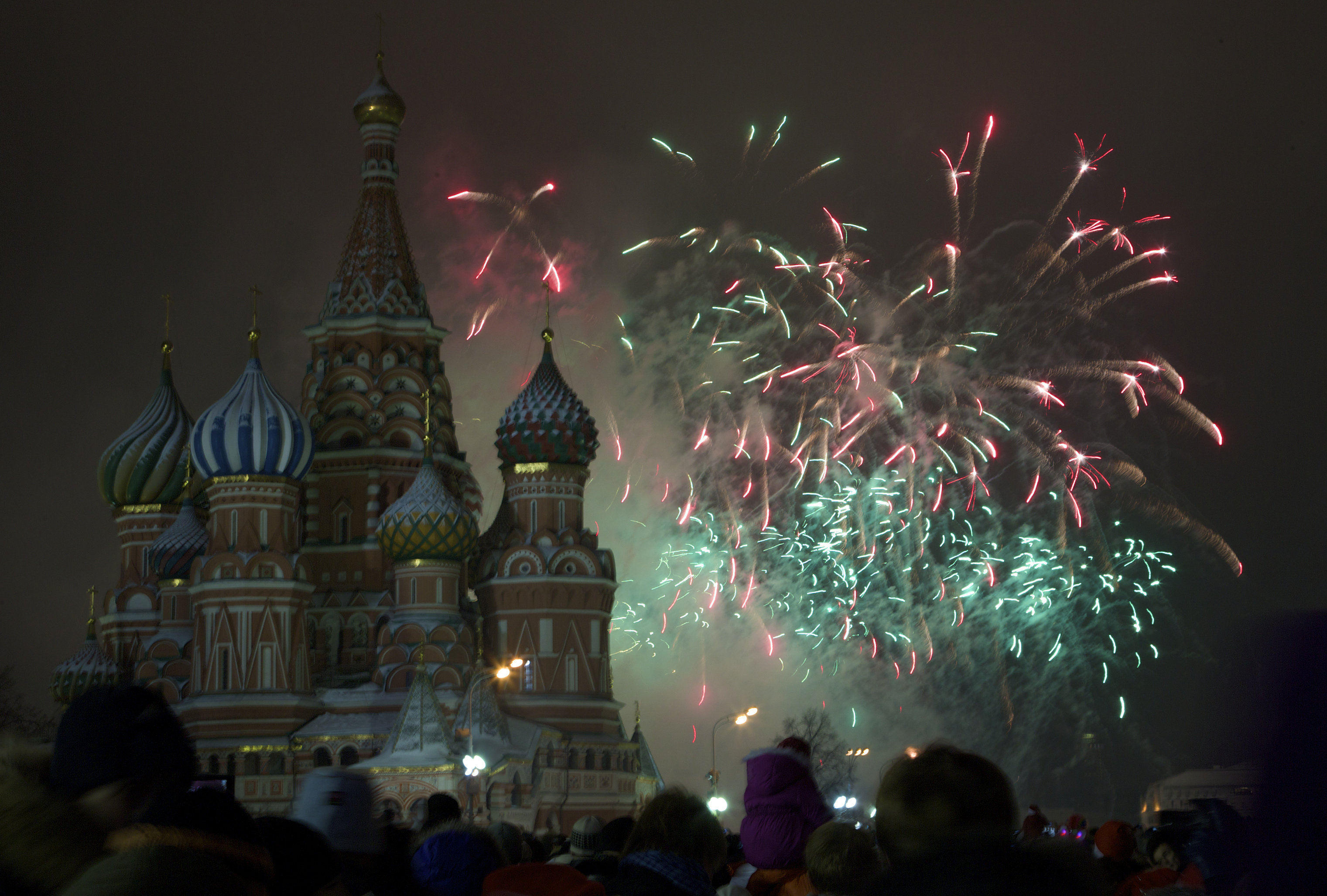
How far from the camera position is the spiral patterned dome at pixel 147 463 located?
36875 millimetres

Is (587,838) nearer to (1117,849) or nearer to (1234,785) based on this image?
(1117,849)

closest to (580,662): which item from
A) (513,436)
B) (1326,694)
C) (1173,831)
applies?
(513,436)

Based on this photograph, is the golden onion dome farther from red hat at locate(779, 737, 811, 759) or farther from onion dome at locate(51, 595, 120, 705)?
red hat at locate(779, 737, 811, 759)

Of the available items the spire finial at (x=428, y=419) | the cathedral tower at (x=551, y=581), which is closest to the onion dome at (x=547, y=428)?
the cathedral tower at (x=551, y=581)

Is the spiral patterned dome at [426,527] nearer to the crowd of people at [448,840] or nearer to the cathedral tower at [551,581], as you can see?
the cathedral tower at [551,581]

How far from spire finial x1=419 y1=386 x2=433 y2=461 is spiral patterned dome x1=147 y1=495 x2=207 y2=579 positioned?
5.22 m

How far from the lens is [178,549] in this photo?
3428cm

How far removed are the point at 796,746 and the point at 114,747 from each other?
2764 mm

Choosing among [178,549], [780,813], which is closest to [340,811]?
[780,813]

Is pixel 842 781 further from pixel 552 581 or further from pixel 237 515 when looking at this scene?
pixel 237 515

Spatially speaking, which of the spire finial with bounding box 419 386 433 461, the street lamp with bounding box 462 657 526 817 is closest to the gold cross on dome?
the spire finial with bounding box 419 386 433 461

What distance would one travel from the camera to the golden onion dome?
3675 centimetres

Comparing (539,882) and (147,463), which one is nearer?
(539,882)

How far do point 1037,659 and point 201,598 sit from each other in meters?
17.3
